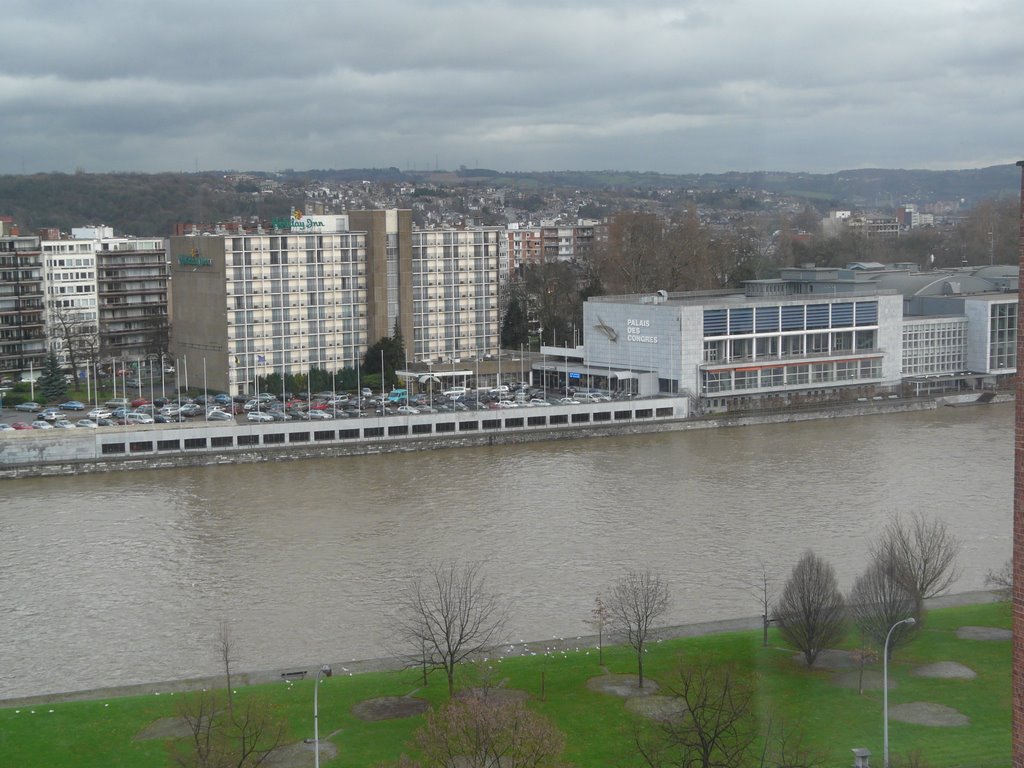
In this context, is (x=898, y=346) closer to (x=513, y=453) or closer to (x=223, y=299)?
(x=513, y=453)

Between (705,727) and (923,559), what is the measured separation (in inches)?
94.1

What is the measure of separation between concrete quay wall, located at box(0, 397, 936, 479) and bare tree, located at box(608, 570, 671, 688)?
6.58 metres

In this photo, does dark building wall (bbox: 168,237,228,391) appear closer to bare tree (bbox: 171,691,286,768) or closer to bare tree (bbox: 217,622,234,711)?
bare tree (bbox: 217,622,234,711)

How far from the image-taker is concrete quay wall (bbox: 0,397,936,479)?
13.0 meters

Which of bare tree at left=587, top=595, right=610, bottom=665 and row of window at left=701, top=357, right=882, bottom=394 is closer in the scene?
bare tree at left=587, top=595, right=610, bottom=665

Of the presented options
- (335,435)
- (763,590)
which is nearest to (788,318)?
(335,435)

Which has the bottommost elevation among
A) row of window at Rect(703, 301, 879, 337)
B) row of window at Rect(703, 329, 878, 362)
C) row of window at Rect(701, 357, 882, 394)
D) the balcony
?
row of window at Rect(701, 357, 882, 394)

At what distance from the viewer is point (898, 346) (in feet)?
58.5

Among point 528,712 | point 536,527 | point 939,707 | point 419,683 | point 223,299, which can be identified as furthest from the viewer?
point 223,299

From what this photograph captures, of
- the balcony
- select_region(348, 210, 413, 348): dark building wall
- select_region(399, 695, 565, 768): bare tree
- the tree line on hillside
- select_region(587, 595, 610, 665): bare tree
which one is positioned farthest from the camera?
the tree line on hillside

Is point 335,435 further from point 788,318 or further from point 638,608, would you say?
point 638,608

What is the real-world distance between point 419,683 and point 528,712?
1.30 metres

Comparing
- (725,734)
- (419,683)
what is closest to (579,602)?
(419,683)

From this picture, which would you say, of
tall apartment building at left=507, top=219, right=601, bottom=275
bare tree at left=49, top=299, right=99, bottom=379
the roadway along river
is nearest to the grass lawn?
the roadway along river
